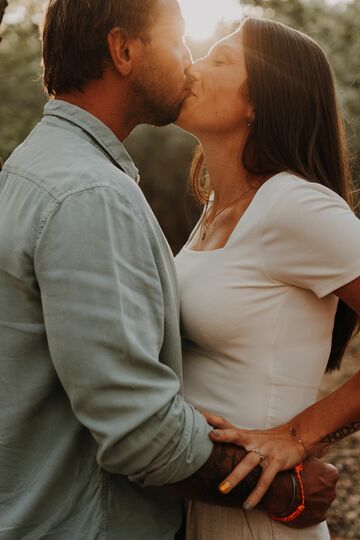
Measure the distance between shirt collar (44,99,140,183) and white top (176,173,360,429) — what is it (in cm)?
55

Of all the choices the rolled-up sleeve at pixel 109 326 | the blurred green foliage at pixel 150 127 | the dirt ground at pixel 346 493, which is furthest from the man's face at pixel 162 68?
the blurred green foliage at pixel 150 127

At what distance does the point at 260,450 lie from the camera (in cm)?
224

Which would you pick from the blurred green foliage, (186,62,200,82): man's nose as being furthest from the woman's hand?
the blurred green foliage

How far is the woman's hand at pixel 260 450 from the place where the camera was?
2.14m

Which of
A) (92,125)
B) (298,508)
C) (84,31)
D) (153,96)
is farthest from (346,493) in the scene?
(84,31)

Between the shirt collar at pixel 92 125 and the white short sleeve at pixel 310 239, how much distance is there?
553mm

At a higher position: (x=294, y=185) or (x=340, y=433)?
(x=294, y=185)

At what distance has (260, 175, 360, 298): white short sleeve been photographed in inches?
90.4

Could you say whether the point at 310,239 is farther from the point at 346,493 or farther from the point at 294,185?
the point at 346,493

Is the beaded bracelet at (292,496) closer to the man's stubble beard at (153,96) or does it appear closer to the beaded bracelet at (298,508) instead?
the beaded bracelet at (298,508)

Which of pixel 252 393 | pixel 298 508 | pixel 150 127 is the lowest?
pixel 150 127

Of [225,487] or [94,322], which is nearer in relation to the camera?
[94,322]

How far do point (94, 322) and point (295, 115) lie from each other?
4.48 feet

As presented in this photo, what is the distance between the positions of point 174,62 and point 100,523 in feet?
4.79
